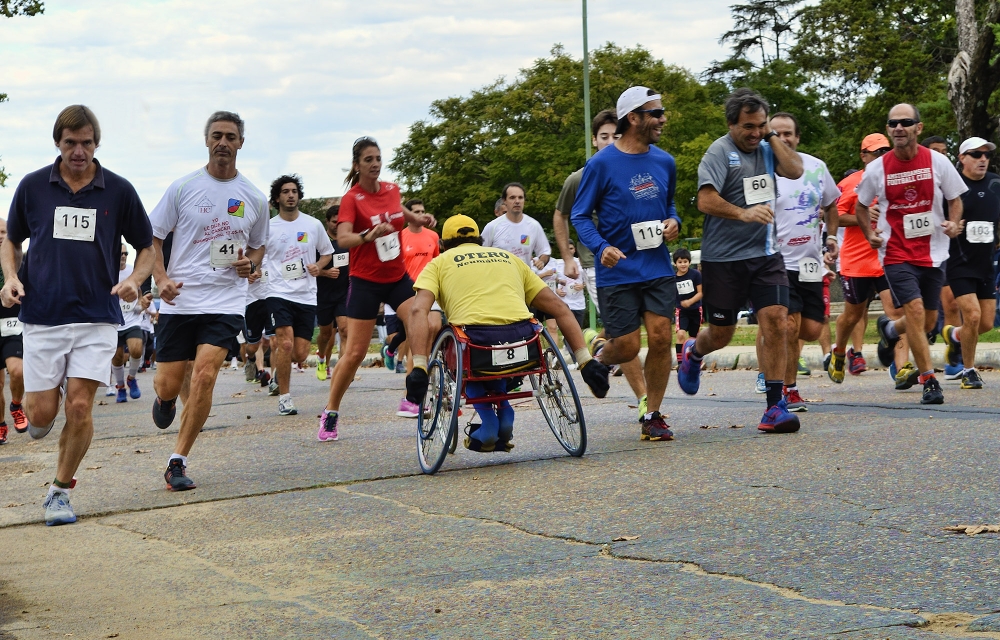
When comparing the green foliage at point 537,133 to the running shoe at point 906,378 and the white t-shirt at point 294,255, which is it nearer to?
the white t-shirt at point 294,255

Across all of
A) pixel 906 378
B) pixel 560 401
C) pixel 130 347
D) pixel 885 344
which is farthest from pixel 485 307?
pixel 130 347

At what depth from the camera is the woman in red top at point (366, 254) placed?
9570 mm

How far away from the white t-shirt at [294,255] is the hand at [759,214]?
6634 mm

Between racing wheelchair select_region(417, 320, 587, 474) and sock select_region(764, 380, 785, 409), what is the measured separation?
4.90 ft

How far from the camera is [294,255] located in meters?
14.0

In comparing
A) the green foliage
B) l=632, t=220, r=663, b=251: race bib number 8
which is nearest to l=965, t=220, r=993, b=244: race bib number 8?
l=632, t=220, r=663, b=251: race bib number 8

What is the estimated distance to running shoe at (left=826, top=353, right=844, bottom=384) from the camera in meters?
12.1

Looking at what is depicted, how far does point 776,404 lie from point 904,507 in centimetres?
284

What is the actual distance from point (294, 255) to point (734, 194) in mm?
6604

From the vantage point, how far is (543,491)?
648cm

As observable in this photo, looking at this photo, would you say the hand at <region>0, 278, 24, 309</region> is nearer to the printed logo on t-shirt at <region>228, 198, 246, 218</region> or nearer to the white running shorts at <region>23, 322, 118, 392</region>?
the white running shorts at <region>23, 322, 118, 392</region>

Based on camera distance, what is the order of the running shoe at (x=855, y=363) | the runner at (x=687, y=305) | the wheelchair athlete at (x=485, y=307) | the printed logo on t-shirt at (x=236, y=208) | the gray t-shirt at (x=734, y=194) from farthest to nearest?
the runner at (x=687, y=305), the running shoe at (x=855, y=363), the gray t-shirt at (x=734, y=194), the printed logo on t-shirt at (x=236, y=208), the wheelchair athlete at (x=485, y=307)

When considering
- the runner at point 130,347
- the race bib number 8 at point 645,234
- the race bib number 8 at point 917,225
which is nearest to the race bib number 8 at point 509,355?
the race bib number 8 at point 645,234

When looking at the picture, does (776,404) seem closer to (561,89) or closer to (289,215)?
(289,215)
